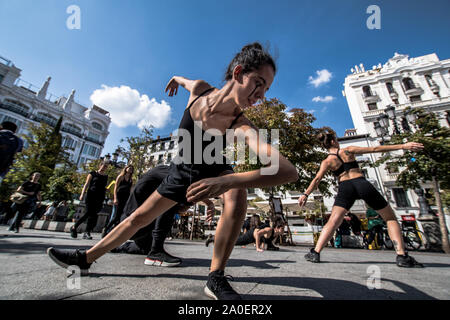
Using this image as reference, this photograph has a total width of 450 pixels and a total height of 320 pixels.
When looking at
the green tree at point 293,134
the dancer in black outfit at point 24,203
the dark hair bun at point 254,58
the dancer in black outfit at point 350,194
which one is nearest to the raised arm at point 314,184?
the dancer in black outfit at point 350,194

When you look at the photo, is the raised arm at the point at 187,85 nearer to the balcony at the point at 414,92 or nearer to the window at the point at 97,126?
the balcony at the point at 414,92

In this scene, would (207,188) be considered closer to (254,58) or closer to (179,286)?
(179,286)

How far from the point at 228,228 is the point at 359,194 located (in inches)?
103

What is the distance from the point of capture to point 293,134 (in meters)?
11.8

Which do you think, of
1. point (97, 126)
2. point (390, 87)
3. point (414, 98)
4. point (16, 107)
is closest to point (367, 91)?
point (390, 87)

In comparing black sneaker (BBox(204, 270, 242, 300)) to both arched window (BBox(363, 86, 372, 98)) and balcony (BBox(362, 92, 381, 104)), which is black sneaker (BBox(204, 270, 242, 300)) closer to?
balcony (BBox(362, 92, 381, 104))

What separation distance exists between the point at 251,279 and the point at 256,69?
185 centimetres

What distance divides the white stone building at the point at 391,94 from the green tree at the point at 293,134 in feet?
48.5

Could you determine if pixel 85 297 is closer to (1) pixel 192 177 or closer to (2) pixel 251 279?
(1) pixel 192 177

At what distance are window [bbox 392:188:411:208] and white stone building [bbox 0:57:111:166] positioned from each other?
4092 centimetres

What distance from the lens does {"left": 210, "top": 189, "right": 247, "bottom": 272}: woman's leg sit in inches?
56.9

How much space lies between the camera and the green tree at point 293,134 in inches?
456

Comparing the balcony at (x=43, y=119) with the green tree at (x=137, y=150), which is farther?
the balcony at (x=43, y=119)

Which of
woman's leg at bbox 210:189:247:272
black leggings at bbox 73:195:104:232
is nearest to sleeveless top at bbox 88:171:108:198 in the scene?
black leggings at bbox 73:195:104:232
